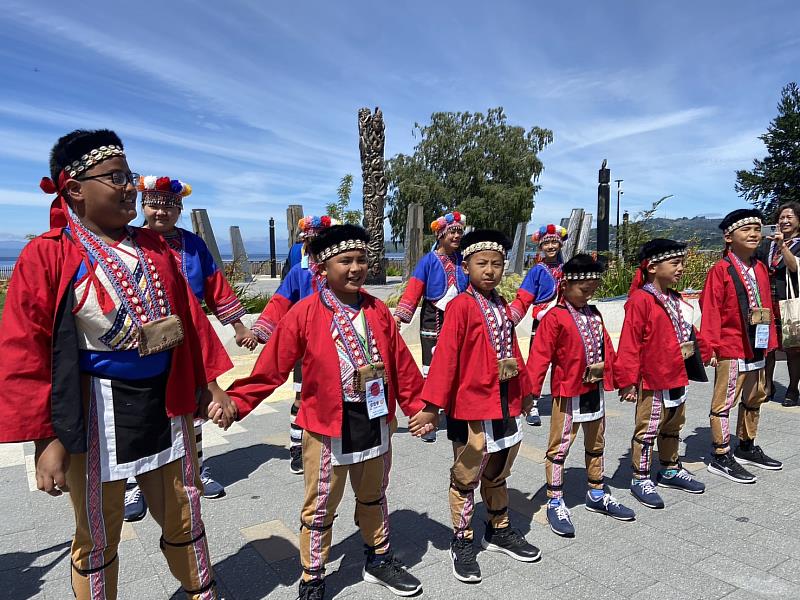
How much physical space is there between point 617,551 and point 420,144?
40.4 meters

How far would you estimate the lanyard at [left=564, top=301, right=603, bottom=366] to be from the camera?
3.73 m

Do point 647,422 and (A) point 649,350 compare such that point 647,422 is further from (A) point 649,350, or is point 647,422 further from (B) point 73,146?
(B) point 73,146

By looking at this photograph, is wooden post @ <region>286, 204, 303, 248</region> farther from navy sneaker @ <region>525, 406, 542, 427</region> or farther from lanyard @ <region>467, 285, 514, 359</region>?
lanyard @ <region>467, 285, 514, 359</region>

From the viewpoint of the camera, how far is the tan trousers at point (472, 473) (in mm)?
3143

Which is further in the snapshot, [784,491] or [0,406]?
[784,491]

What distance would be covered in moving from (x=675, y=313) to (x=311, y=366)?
109 inches

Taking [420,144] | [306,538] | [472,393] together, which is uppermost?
[420,144]

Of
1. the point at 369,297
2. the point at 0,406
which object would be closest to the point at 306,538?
the point at 369,297

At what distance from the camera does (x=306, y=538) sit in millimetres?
2842

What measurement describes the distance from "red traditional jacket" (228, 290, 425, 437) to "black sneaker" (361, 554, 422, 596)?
794 millimetres

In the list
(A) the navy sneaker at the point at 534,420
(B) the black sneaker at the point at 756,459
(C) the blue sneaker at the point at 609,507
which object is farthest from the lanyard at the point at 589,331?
(A) the navy sneaker at the point at 534,420

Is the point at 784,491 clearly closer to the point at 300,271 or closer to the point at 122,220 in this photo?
the point at 300,271

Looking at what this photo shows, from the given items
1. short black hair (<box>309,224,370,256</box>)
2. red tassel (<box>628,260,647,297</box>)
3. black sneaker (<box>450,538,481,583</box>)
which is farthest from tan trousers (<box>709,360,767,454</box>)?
short black hair (<box>309,224,370,256</box>)

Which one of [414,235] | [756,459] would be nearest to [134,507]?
[756,459]
